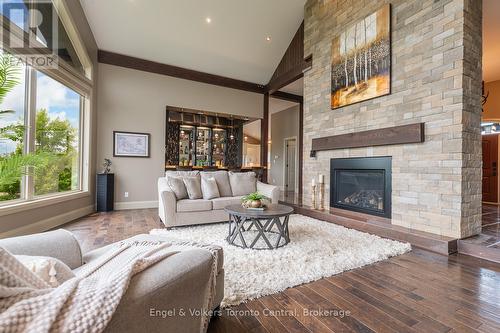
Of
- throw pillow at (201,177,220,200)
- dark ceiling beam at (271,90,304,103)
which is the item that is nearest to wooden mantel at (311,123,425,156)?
throw pillow at (201,177,220,200)

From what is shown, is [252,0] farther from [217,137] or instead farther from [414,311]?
[414,311]

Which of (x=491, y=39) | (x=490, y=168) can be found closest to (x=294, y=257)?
(x=491, y=39)

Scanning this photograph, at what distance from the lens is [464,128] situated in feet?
9.46

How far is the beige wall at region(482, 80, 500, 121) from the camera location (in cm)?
621

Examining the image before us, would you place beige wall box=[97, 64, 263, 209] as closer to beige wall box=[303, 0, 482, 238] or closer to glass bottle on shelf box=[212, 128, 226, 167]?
glass bottle on shelf box=[212, 128, 226, 167]

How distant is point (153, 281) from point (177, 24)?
18.8 feet

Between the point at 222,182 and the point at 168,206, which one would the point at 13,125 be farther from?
the point at 222,182

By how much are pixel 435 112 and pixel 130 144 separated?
5.86m

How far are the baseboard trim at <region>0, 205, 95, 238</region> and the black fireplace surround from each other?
4.85m

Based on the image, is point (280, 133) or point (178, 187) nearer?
point (178, 187)

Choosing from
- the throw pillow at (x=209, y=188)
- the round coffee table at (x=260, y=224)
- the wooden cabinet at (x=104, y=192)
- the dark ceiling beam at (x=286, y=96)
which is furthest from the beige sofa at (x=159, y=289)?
the dark ceiling beam at (x=286, y=96)

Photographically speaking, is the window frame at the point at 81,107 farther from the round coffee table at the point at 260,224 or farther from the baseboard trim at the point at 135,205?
the round coffee table at the point at 260,224

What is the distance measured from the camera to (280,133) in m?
9.48

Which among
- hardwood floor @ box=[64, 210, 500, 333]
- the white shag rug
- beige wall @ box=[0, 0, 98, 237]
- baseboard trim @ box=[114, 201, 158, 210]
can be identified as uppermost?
beige wall @ box=[0, 0, 98, 237]
